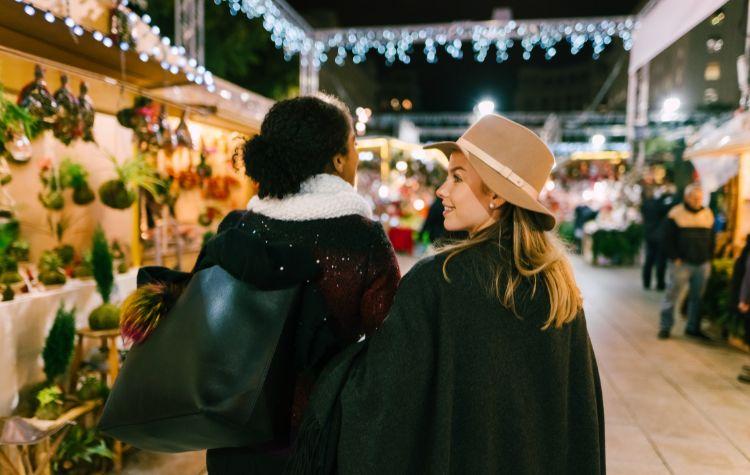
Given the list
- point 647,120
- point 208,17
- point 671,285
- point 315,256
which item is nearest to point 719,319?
point 671,285

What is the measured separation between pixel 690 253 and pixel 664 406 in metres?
2.70

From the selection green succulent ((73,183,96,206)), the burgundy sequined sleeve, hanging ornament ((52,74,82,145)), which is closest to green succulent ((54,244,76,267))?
green succulent ((73,183,96,206))

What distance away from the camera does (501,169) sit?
1434 millimetres

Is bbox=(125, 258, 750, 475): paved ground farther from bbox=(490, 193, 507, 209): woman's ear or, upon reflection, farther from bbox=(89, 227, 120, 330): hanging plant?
bbox=(490, 193, 507, 209): woman's ear

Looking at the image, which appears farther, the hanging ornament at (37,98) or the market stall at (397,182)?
the market stall at (397,182)

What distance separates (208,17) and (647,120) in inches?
436

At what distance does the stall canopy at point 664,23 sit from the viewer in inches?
229

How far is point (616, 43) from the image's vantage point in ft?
143

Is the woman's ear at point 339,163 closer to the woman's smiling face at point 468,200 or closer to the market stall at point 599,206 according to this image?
the woman's smiling face at point 468,200

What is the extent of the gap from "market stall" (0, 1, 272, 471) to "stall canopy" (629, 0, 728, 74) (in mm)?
5248

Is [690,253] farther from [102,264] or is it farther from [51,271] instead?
[51,271]

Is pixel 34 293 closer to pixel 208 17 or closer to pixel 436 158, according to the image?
pixel 208 17

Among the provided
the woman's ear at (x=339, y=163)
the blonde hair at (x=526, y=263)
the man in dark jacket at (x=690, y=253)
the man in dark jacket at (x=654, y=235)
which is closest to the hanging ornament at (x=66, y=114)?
the woman's ear at (x=339, y=163)

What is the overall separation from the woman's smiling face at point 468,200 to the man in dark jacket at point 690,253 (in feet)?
20.0
